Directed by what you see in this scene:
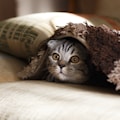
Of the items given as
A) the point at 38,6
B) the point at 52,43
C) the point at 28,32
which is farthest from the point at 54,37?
the point at 38,6

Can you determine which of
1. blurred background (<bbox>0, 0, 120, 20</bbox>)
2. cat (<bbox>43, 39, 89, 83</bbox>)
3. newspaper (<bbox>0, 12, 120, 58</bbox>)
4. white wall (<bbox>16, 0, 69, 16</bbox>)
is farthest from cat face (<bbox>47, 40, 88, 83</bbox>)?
white wall (<bbox>16, 0, 69, 16</bbox>)

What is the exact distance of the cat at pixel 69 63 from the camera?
3.08 feet

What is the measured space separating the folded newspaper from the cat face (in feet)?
0.12

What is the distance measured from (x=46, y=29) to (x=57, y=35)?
137 mm

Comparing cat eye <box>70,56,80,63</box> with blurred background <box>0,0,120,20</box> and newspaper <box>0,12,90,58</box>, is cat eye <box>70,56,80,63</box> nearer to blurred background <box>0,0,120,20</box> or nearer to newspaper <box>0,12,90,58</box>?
newspaper <box>0,12,90,58</box>

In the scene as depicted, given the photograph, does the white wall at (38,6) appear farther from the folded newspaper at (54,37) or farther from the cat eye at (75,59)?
the cat eye at (75,59)

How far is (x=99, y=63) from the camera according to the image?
869mm

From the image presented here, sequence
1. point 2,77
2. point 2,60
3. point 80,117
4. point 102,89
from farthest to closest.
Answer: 1. point 2,60
2. point 2,77
3. point 102,89
4. point 80,117

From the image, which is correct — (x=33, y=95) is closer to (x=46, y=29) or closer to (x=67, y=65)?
(x=67, y=65)

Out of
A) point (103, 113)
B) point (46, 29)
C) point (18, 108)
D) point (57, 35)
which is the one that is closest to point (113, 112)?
point (103, 113)

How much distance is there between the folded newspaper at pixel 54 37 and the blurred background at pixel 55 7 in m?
0.22

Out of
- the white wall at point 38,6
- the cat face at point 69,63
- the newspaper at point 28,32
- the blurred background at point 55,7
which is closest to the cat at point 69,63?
the cat face at point 69,63

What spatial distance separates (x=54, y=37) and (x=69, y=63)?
0.34ft

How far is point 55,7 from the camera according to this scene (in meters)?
1.83
